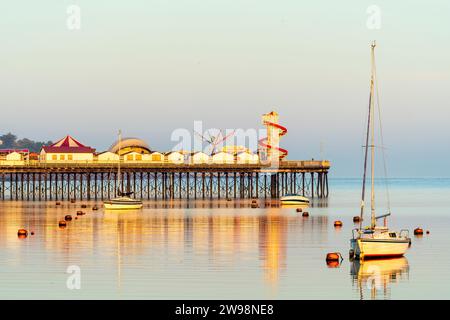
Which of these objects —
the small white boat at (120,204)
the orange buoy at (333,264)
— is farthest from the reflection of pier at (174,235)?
the small white boat at (120,204)

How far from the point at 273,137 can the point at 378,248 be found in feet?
383

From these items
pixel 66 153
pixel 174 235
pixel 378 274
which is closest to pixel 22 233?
pixel 174 235

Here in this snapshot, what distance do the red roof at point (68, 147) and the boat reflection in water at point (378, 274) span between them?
112300 mm

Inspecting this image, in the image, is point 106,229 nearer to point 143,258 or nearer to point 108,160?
point 143,258

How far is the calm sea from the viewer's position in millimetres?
43094

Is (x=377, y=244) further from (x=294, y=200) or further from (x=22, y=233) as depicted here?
(x=294, y=200)

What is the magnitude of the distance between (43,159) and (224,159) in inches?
1206

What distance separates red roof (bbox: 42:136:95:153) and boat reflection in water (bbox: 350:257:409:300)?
11230 cm

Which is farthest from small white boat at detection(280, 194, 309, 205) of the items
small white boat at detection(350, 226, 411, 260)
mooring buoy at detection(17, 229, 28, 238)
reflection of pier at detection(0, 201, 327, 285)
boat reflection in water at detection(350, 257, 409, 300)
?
boat reflection in water at detection(350, 257, 409, 300)

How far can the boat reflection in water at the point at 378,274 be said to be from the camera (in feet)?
143

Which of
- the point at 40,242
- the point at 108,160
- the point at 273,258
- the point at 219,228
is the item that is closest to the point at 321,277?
the point at 273,258

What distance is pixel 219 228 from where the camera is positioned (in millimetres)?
80750

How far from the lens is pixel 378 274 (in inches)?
1949

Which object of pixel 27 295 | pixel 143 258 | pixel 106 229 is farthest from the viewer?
pixel 106 229
